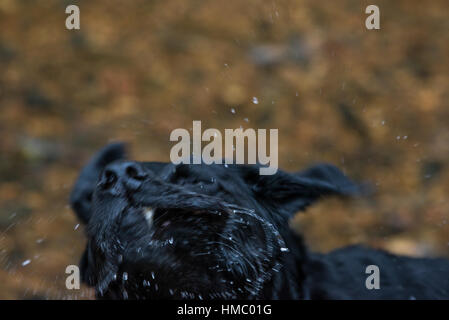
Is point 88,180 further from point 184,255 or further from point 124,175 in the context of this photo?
point 184,255

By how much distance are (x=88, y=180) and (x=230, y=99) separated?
3008 mm

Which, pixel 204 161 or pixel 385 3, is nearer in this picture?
pixel 204 161

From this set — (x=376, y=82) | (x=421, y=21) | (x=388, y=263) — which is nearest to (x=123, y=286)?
(x=388, y=263)

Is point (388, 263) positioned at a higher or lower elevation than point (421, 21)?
lower

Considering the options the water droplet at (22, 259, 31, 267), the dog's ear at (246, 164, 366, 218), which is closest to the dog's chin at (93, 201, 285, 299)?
the dog's ear at (246, 164, 366, 218)

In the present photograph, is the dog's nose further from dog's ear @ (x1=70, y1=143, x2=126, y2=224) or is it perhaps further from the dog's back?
the dog's back

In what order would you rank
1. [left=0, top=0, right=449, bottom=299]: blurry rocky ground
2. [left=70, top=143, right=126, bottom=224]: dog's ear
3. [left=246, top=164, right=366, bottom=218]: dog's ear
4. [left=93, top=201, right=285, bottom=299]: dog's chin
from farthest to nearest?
[left=0, top=0, right=449, bottom=299]: blurry rocky ground
[left=70, top=143, right=126, bottom=224]: dog's ear
[left=246, top=164, right=366, bottom=218]: dog's ear
[left=93, top=201, right=285, bottom=299]: dog's chin

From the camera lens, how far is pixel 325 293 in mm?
2725

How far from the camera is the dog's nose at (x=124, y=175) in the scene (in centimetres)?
217

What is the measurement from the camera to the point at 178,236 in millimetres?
2166

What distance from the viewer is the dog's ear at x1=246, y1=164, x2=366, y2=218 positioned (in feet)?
8.92

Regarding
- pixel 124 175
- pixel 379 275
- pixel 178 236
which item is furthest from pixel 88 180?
pixel 379 275
